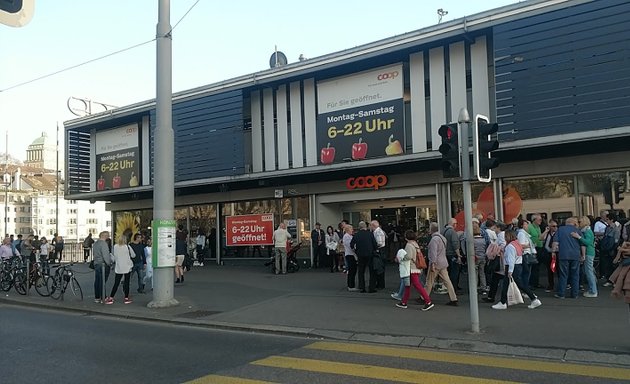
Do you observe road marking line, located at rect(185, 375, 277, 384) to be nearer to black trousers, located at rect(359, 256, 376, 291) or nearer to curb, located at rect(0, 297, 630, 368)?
curb, located at rect(0, 297, 630, 368)

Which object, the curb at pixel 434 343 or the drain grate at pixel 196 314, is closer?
the curb at pixel 434 343

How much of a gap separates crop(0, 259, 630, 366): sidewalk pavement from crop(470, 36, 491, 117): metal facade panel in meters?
5.47

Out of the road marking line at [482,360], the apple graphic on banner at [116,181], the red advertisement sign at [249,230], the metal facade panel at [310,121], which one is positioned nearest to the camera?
the road marking line at [482,360]

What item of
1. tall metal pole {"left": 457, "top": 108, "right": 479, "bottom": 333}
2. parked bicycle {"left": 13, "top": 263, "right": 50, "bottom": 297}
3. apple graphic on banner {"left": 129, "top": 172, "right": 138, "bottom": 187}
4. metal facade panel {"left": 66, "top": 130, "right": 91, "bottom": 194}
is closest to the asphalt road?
tall metal pole {"left": 457, "top": 108, "right": 479, "bottom": 333}

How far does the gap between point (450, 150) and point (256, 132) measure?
13114 millimetres

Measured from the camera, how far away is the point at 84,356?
24.3 ft

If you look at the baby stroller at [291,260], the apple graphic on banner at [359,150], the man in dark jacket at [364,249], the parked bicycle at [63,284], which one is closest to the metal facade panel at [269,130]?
the baby stroller at [291,260]

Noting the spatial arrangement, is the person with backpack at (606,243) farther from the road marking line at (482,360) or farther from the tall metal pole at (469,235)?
the road marking line at (482,360)

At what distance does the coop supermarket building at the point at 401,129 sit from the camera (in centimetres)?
1368

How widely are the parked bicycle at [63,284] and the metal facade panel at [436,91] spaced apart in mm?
11069

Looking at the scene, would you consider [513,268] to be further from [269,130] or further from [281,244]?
[269,130]

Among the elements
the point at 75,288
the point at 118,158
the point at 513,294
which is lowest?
the point at 75,288

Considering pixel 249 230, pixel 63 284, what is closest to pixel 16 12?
pixel 63 284

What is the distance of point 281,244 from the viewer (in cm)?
1775
